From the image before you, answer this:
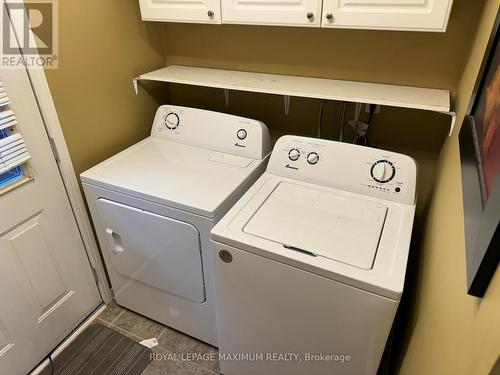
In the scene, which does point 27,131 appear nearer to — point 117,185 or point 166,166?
point 117,185

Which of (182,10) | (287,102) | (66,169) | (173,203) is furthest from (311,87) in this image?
Answer: (66,169)

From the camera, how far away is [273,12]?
1.44m

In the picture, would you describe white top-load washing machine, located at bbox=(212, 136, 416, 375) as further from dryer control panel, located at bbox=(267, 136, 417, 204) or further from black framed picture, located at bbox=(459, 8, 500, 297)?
black framed picture, located at bbox=(459, 8, 500, 297)

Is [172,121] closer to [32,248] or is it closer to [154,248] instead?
[154,248]

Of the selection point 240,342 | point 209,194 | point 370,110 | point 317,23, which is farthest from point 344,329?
point 317,23

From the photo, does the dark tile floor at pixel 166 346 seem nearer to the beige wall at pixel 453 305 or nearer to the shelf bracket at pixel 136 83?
the beige wall at pixel 453 305

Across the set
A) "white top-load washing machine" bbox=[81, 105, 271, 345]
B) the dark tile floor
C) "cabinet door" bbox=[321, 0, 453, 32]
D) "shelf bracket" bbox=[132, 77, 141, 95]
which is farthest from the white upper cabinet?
the dark tile floor

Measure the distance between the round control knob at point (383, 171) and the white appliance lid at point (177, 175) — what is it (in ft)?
1.78

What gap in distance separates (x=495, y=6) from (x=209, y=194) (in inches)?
45.5

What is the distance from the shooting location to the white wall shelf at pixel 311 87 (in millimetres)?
1436

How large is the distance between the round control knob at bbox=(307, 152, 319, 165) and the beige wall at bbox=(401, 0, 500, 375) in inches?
19.5

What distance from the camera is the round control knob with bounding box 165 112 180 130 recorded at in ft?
6.23

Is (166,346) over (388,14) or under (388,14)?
under

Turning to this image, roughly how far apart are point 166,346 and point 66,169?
1038mm
